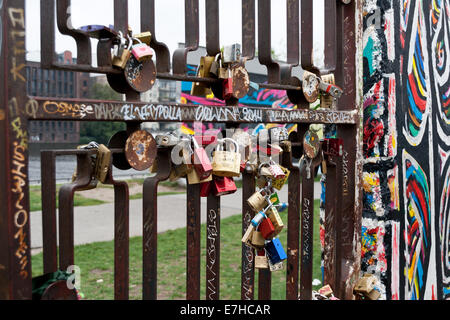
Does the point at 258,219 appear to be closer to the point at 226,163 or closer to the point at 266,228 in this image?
the point at 266,228

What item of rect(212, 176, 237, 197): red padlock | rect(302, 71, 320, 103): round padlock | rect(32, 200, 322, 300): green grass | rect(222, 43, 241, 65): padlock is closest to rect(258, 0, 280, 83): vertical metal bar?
rect(302, 71, 320, 103): round padlock

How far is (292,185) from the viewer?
173 cm

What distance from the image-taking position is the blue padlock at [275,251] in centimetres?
152

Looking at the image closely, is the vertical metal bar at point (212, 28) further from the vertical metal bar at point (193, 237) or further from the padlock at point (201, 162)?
the vertical metal bar at point (193, 237)

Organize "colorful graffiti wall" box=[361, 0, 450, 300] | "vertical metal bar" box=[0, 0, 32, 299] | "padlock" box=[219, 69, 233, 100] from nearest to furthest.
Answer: "vertical metal bar" box=[0, 0, 32, 299] < "padlock" box=[219, 69, 233, 100] < "colorful graffiti wall" box=[361, 0, 450, 300]

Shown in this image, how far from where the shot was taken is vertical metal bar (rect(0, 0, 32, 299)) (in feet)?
3.27

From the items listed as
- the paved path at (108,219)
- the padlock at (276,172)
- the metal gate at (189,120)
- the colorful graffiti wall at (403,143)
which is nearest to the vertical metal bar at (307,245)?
the metal gate at (189,120)

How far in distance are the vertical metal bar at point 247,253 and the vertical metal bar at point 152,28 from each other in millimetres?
467

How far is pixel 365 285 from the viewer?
2092 millimetres

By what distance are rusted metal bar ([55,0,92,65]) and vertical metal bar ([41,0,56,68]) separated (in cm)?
2

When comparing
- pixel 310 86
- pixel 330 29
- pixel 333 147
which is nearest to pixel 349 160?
pixel 333 147

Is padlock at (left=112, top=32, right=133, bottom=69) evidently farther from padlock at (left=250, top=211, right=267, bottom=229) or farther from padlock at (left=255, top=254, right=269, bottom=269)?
padlock at (left=255, top=254, right=269, bottom=269)
